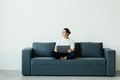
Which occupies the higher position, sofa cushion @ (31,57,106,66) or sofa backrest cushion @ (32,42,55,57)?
sofa backrest cushion @ (32,42,55,57)

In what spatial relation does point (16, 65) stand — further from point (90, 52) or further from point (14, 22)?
point (90, 52)

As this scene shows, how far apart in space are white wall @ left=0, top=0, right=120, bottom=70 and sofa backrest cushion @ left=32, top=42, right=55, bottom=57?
0.37 meters

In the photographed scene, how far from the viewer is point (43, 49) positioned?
606cm

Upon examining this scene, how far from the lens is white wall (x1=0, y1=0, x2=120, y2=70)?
6.39 m

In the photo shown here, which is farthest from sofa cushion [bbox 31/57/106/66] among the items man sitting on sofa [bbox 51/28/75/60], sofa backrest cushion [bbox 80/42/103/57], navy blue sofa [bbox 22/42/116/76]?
sofa backrest cushion [bbox 80/42/103/57]

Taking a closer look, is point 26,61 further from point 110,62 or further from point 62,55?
point 110,62

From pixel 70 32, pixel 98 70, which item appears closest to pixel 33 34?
pixel 70 32

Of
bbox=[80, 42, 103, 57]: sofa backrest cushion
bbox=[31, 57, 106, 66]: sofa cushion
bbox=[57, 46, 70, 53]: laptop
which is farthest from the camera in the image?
bbox=[80, 42, 103, 57]: sofa backrest cushion

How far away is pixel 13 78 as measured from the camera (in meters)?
5.20

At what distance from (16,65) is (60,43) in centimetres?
151

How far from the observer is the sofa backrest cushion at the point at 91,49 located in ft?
19.7

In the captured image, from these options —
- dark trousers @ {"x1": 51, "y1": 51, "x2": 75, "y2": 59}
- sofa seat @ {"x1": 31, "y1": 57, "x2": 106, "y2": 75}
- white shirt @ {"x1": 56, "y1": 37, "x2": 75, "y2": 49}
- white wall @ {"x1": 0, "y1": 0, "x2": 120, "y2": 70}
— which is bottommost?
sofa seat @ {"x1": 31, "y1": 57, "x2": 106, "y2": 75}

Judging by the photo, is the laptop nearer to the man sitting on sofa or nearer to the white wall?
the man sitting on sofa

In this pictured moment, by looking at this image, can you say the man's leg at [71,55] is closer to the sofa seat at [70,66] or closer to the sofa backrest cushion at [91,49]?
the sofa seat at [70,66]
